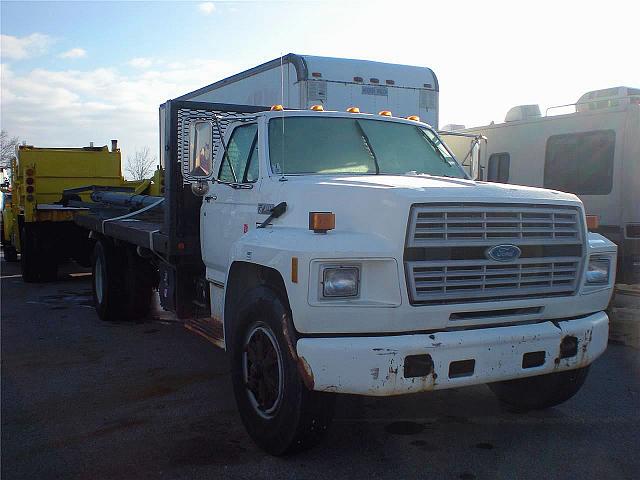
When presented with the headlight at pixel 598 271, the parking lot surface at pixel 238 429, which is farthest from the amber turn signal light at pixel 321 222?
the headlight at pixel 598 271

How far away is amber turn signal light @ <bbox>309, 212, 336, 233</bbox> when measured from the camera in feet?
12.6

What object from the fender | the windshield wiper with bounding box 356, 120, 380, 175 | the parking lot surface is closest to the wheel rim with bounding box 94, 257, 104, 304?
the parking lot surface

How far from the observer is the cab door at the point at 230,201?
5.03 m

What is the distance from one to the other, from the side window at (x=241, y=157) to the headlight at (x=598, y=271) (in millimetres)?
2426

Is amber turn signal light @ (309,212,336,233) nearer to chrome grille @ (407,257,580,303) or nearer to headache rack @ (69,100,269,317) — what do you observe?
chrome grille @ (407,257,580,303)

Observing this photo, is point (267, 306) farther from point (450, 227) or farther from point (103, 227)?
point (103, 227)

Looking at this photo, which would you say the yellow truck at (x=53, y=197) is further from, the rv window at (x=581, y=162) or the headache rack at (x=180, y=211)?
the rv window at (x=581, y=162)

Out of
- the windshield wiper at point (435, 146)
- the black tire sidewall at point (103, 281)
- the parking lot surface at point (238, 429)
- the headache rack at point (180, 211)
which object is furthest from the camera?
the black tire sidewall at point (103, 281)

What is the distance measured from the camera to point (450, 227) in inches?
151

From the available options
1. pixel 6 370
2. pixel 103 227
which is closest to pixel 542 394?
pixel 6 370

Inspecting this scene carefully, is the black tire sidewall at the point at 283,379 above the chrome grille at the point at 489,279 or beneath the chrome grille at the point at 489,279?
beneath

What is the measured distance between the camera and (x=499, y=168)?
35.7ft

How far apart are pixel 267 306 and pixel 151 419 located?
1.59 meters

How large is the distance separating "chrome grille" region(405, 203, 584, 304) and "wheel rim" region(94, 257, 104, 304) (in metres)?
5.81
